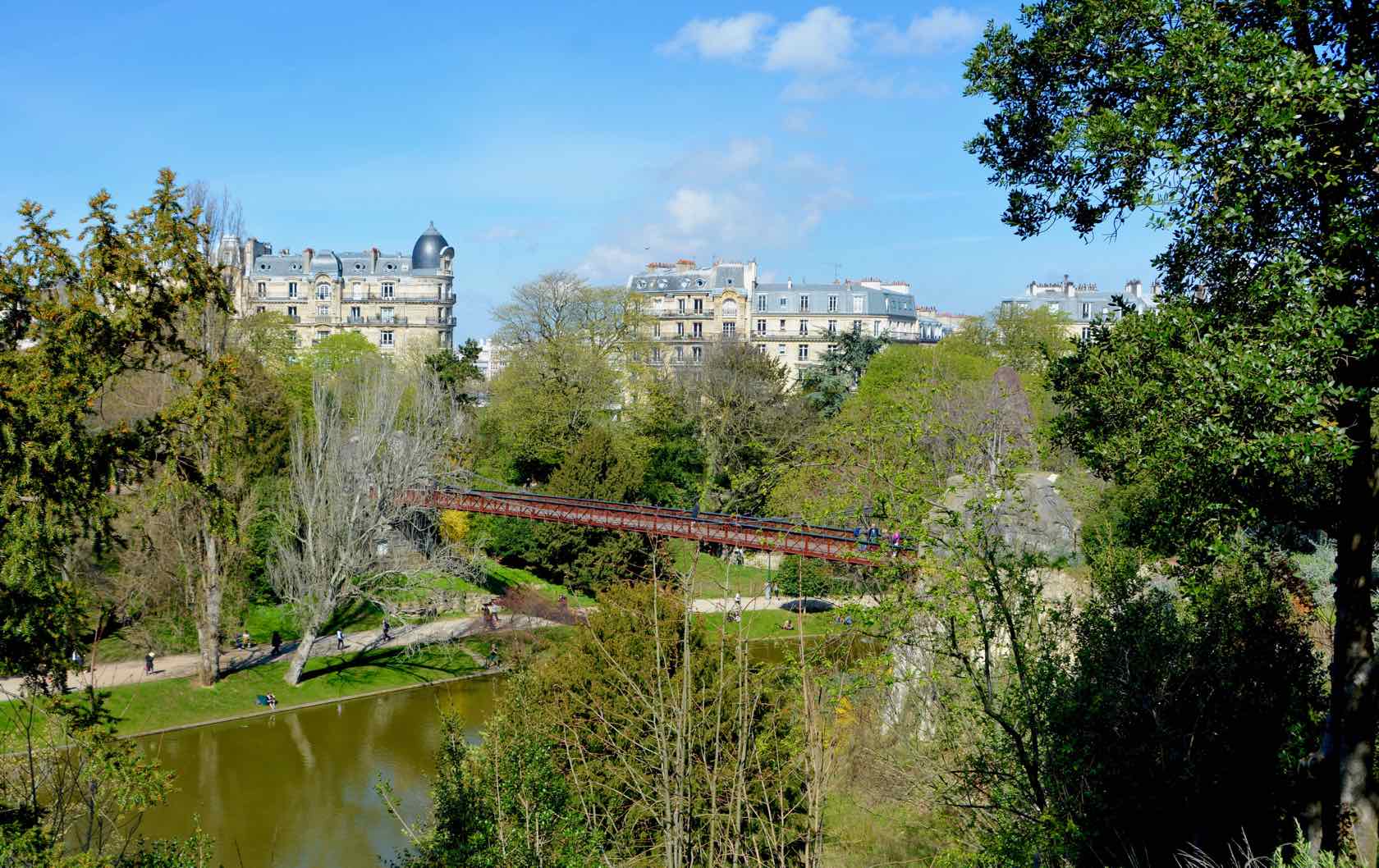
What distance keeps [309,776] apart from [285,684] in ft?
17.7

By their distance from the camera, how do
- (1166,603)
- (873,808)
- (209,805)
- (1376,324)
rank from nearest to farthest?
(1376,324)
(1166,603)
(873,808)
(209,805)

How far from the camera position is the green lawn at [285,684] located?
76.1 ft

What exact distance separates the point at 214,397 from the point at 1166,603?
11.1 m

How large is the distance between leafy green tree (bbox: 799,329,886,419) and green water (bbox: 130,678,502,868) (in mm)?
25714

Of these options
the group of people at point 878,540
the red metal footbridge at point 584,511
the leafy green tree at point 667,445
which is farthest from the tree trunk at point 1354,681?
the leafy green tree at point 667,445

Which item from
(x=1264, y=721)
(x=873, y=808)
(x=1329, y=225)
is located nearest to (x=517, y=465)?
(x=873, y=808)

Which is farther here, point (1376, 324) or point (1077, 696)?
point (1077, 696)

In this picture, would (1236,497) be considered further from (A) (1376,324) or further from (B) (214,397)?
(B) (214,397)

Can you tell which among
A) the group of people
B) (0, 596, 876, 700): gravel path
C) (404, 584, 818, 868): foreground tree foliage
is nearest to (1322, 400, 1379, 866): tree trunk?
the group of people

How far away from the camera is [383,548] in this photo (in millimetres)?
31453

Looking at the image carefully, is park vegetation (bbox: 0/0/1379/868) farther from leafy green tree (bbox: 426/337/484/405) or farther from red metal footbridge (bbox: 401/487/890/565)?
leafy green tree (bbox: 426/337/484/405)

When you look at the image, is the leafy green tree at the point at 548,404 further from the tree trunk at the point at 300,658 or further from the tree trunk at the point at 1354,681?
the tree trunk at the point at 1354,681

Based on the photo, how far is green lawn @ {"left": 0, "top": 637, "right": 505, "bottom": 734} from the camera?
76.1ft

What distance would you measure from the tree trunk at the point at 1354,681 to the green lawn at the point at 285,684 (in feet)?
66.9
